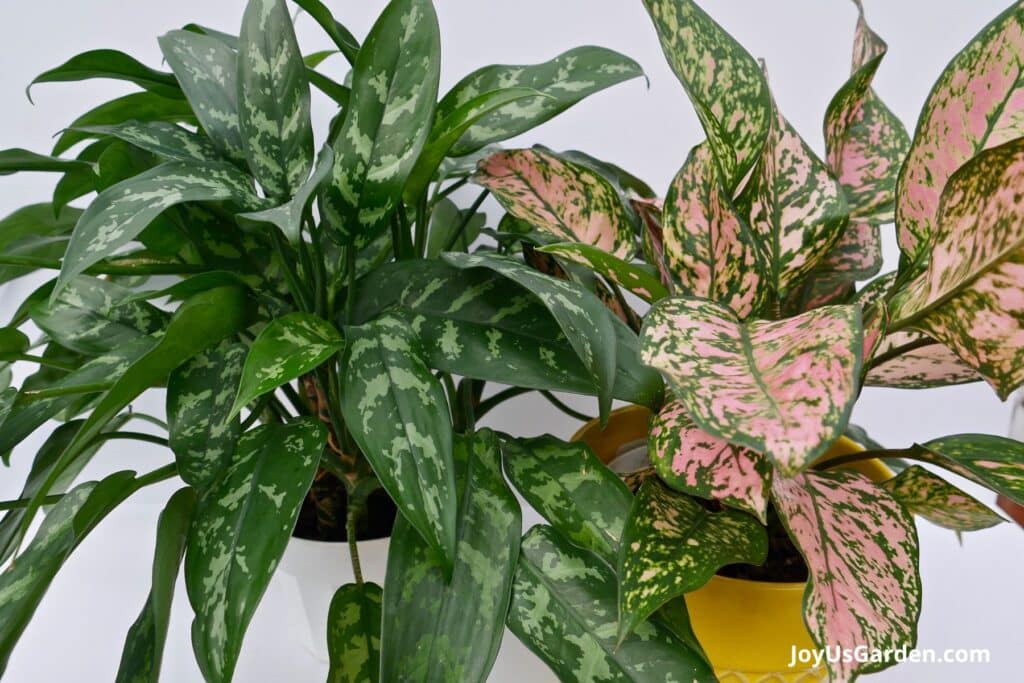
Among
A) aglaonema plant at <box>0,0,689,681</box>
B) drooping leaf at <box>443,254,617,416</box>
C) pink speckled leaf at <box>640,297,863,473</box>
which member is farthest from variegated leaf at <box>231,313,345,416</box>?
pink speckled leaf at <box>640,297,863,473</box>

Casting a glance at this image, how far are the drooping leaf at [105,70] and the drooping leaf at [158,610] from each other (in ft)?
1.24

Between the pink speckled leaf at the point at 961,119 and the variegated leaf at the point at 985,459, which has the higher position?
the pink speckled leaf at the point at 961,119

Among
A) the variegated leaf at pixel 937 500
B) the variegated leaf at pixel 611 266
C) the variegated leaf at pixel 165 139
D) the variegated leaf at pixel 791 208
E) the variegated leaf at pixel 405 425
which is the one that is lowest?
the variegated leaf at pixel 937 500

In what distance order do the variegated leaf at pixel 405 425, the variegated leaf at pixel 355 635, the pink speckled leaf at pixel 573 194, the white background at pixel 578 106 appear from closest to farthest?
the variegated leaf at pixel 405 425 < the variegated leaf at pixel 355 635 < the pink speckled leaf at pixel 573 194 < the white background at pixel 578 106

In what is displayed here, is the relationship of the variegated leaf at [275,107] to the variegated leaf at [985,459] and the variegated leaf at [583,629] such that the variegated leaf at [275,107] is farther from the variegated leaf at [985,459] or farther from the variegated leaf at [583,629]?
the variegated leaf at [985,459]

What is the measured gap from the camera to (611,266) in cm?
62

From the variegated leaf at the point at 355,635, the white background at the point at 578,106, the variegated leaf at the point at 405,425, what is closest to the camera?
the variegated leaf at the point at 405,425

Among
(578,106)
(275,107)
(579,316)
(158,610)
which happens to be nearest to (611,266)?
(579,316)

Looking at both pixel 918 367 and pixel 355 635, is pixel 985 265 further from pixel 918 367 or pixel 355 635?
pixel 355 635

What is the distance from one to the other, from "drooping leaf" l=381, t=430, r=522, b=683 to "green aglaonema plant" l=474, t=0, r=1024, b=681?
0.03 m

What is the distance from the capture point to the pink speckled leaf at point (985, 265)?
501 millimetres

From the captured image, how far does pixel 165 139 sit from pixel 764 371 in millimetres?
502

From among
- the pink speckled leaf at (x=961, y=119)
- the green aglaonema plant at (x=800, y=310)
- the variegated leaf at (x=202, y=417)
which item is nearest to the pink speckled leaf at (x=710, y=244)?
the green aglaonema plant at (x=800, y=310)

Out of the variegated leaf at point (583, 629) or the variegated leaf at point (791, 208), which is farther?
the variegated leaf at point (791, 208)
